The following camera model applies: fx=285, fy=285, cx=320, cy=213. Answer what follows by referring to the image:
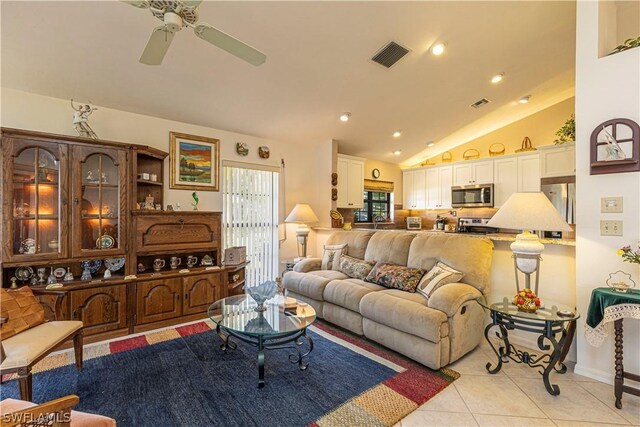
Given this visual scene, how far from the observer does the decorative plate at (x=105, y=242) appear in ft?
10.1

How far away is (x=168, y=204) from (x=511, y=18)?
4427mm

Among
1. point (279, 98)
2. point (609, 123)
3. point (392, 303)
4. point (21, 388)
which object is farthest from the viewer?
point (279, 98)

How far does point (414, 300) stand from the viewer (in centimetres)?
272

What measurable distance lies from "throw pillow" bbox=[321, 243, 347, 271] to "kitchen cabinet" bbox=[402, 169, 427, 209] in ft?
10.2

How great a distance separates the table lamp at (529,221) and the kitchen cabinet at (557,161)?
2.77m

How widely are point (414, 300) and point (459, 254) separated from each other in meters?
0.73

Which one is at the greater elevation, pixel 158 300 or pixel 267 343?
pixel 158 300

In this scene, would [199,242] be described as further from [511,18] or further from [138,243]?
[511,18]

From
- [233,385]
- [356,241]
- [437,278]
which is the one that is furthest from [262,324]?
[356,241]

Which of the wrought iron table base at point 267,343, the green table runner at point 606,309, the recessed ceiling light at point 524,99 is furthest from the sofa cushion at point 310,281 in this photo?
the recessed ceiling light at point 524,99

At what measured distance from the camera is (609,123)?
86.5 inches

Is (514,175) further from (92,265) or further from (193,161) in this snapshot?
(92,265)

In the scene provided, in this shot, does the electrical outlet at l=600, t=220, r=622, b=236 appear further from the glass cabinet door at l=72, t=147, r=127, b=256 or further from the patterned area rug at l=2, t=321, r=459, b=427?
the glass cabinet door at l=72, t=147, r=127, b=256

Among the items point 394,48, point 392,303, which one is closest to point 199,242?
point 392,303
